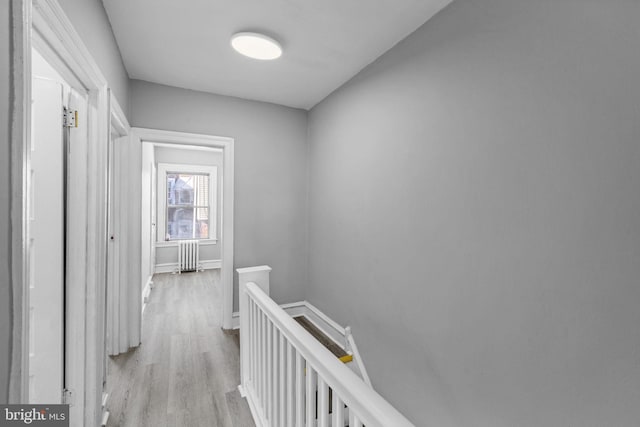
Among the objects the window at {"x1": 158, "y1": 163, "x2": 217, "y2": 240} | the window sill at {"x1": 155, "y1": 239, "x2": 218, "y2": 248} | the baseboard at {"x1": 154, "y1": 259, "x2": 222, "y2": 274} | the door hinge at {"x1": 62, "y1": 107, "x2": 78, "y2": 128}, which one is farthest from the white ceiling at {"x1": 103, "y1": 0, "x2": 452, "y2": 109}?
the baseboard at {"x1": 154, "y1": 259, "x2": 222, "y2": 274}

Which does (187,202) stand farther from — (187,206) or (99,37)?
(99,37)

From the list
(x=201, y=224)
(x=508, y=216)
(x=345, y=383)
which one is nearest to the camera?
(x=345, y=383)

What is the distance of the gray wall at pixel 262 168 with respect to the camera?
2662 mm

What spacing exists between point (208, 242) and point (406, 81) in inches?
198

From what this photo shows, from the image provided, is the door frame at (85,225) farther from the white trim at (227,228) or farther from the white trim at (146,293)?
the white trim at (146,293)

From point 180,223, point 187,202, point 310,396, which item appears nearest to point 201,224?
point 180,223

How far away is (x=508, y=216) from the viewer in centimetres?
128

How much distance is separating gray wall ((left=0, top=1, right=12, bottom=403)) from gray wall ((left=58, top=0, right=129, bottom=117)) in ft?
1.72

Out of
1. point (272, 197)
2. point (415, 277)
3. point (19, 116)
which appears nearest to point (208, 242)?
point (272, 197)

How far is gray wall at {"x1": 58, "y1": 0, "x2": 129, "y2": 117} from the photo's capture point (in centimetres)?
114

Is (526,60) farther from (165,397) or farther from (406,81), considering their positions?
(165,397)

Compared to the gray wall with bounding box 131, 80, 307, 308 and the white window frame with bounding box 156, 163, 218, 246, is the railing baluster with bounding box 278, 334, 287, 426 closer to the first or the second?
the gray wall with bounding box 131, 80, 307, 308

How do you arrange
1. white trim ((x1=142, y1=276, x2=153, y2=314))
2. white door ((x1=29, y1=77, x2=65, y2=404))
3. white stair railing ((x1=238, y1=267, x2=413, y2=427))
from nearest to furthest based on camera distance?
1. white stair railing ((x1=238, y1=267, x2=413, y2=427))
2. white door ((x1=29, y1=77, x2=65, y2=404))
3. white trim ((x1=142, y1=276, x2=153, y2=314))

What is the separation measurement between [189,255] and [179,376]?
364 cm
